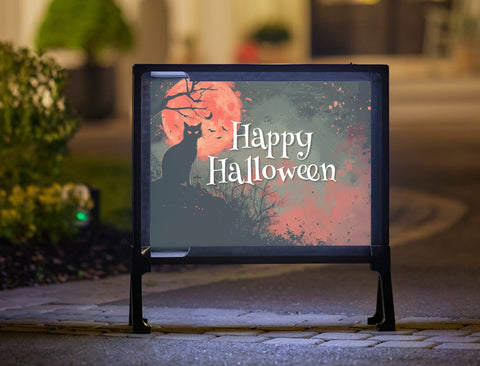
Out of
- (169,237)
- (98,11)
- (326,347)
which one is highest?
(98,11)

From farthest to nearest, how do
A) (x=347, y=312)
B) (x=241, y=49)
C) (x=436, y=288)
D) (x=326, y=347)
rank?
(x=241, y=49)
(x=436, y=288)
(x=347, y=312)
(x=326, y=347)

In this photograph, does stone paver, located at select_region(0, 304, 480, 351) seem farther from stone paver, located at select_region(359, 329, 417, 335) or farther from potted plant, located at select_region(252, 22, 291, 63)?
potted plant, located at select_region(252, 22, 291, 63)

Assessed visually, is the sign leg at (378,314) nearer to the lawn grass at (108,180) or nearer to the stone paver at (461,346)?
the stone paver at (461,346)

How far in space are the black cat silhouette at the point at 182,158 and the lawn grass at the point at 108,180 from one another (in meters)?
3.41

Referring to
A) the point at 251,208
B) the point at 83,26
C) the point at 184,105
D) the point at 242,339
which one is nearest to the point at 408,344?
the point at 242,339

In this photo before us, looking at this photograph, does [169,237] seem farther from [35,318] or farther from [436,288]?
[436,288]

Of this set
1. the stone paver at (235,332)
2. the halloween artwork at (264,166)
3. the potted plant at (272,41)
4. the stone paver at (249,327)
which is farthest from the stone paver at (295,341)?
the potted plant at (272,41)

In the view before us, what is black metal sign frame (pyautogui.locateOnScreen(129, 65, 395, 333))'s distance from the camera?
232 inches

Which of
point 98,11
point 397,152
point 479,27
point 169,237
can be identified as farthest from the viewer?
point 479,27

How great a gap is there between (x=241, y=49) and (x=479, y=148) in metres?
12.5

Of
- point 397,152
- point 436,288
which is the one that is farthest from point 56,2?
point 436,288

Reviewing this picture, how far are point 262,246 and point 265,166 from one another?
0.44 m

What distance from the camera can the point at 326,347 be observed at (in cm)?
559

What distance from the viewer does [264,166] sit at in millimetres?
6027
